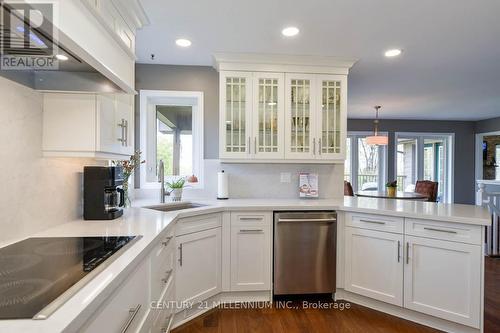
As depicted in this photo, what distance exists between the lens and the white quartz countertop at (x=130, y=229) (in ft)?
2.28

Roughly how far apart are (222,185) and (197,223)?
705mm

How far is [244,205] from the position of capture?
2613 mm

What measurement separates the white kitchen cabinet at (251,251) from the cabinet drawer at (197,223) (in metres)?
0.16

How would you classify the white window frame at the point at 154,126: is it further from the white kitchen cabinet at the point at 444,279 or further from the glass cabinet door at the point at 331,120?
the white kitchen cabinet at the point at 444,279

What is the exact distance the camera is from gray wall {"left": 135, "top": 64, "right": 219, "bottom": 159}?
3.12m

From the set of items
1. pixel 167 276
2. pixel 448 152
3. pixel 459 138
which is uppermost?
pixel 459 138

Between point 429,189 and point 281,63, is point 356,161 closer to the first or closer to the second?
point 429,189

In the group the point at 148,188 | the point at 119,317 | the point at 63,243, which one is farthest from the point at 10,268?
the point at 148,188

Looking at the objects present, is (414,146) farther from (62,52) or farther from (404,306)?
(62,52)

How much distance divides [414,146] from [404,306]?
5895mm

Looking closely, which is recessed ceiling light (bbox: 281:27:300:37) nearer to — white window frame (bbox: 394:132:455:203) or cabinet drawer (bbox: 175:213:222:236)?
cabinet drawer (bbox: 175:213:222:236)

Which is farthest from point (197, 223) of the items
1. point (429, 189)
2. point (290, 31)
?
point (429, 189)

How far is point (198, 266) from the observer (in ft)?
7.80

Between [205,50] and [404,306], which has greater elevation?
[205,50]
